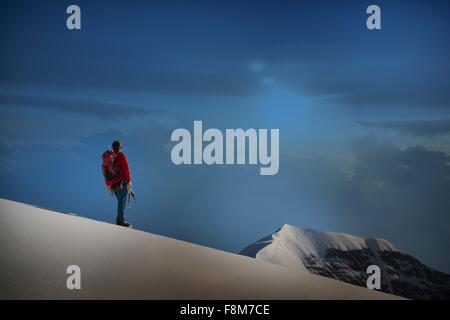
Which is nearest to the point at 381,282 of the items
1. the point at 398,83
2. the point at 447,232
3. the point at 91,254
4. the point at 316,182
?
the point at 447,232

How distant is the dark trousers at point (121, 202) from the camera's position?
16.6ft

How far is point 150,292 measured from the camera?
4320 millimetres

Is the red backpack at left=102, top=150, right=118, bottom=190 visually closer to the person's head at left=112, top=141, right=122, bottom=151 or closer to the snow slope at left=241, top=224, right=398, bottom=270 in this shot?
the person's head at left=112, top=141, right=122, bottom=151

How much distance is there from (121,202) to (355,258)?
7.64 feet

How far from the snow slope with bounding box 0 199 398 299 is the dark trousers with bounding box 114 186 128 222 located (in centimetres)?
14

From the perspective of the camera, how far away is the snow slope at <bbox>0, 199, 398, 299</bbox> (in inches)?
170

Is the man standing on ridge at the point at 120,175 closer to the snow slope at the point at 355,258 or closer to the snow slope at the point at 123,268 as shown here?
the snow slope at the point at 123,268

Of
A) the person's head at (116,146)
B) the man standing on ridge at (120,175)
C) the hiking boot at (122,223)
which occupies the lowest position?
the hiking boot at (122,223)

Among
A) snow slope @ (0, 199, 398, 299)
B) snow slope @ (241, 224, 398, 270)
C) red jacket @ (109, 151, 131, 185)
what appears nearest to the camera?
snow slope @ (0, 199, 398, 299)

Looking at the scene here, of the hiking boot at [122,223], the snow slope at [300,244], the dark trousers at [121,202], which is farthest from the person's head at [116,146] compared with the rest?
the snow slope at [300,244]

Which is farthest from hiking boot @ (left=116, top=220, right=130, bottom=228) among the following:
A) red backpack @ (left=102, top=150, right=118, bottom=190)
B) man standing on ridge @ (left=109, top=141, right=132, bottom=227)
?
red backpack @ (left=102, top=150, right=118, bottom=190)

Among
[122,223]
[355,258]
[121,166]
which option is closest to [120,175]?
A: [121,166]

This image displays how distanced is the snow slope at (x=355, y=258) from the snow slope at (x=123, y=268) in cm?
35

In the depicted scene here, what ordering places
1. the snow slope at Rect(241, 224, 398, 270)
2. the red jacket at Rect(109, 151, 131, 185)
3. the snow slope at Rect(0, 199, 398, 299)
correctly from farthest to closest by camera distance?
the snow slope at Rect(241, 224, 398, 270) → the red jacket at Rect(109, 151, 131, 185) → the snow slope at Rect(0, 199, 398, 299)
